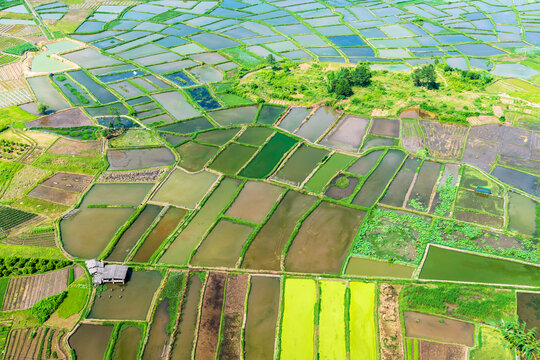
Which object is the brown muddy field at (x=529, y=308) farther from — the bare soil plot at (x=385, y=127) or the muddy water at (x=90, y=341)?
the muddy water at (x=90, y=341)

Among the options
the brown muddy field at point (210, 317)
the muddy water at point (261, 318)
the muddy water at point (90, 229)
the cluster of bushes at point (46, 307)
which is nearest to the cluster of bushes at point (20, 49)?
the muddy water at point (90, 229)

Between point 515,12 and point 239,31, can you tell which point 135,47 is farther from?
point 515,12

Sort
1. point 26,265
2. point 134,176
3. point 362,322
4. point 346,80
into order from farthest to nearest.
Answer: point 346,80
point 134,176
point 26,265
point 362,322

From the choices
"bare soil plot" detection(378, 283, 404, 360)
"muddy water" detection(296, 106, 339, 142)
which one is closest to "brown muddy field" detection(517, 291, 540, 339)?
"bare soil plot" detection(378, 283, 404, 360)

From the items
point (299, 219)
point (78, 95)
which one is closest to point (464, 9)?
point (299, 219)

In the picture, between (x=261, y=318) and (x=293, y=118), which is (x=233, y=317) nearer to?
(x=261, y=318)

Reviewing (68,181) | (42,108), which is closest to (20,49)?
(42,108)
